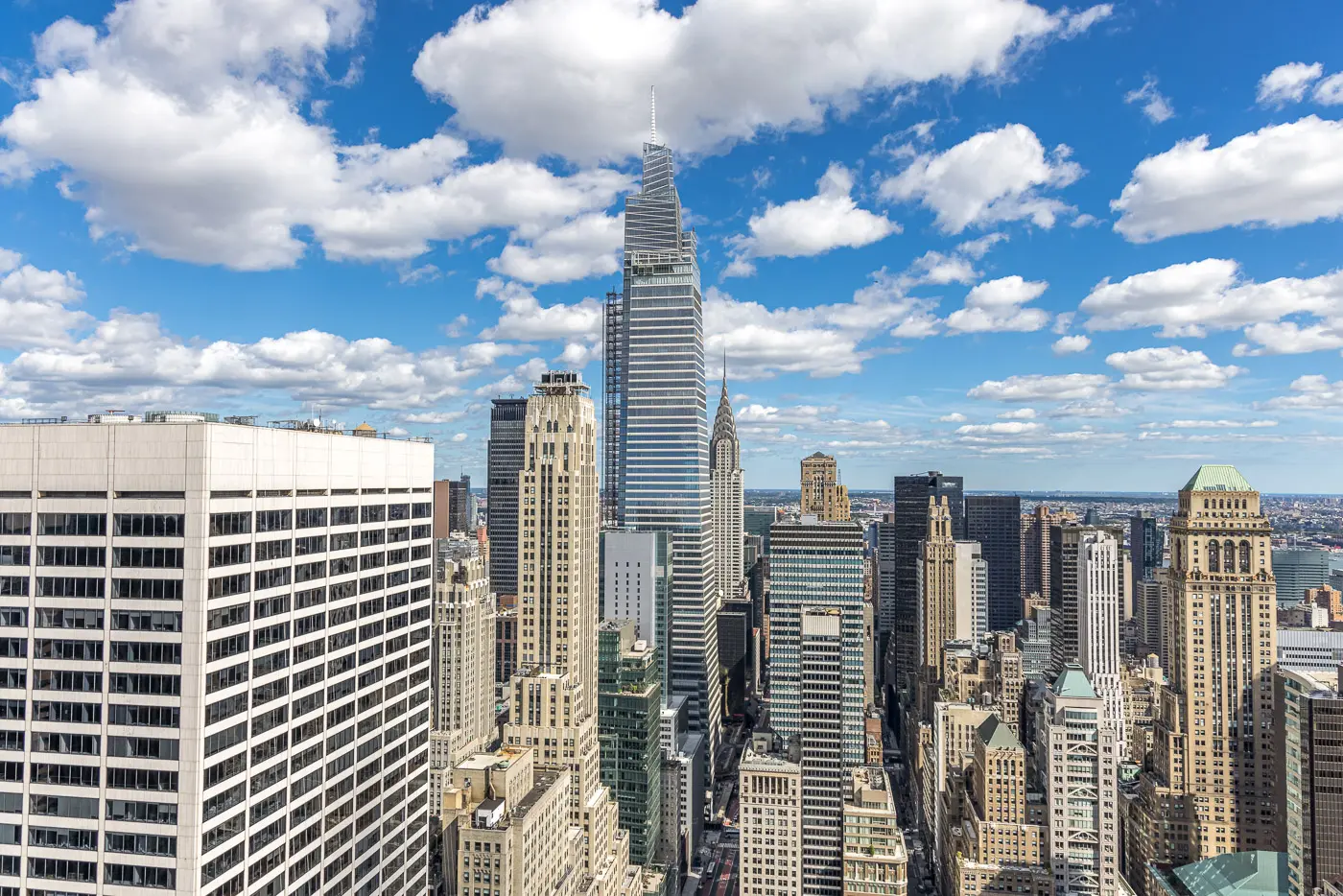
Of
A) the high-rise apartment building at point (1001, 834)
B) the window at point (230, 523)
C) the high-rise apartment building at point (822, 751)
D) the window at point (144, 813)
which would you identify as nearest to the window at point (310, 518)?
the window at point (230, 523)

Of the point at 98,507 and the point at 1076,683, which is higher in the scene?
the point at 98,507

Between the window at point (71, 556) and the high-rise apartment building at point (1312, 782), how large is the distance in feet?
508

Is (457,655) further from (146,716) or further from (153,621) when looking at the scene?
(153,621)

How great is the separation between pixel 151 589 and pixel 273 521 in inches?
332

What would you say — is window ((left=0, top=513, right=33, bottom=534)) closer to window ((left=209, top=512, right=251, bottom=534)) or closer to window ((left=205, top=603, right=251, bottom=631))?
window ((left=209, top=512, right=251, bottom=534))

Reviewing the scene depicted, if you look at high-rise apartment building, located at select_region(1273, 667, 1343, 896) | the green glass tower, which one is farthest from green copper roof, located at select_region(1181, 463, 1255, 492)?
the green glass tower

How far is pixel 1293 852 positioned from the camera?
12988cm

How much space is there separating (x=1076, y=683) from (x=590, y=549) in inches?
3797

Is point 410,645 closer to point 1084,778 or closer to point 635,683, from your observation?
point 635,683

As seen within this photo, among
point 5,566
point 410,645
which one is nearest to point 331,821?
point 410,645

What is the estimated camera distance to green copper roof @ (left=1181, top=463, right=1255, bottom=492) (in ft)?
549

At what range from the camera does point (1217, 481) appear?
555 feet

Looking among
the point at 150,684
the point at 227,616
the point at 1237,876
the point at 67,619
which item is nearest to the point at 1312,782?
the point at 1237,876

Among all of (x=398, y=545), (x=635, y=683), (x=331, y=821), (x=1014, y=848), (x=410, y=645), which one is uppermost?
(x=398, y=545)
